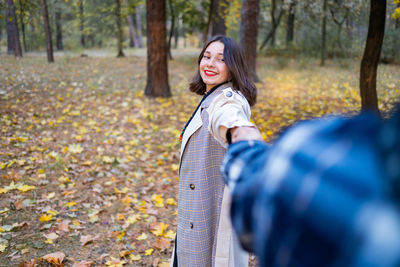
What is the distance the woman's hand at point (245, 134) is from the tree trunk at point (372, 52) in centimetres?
438

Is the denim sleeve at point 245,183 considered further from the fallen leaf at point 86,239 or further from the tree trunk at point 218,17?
the tree trunk at point 218,17

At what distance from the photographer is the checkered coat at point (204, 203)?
1821 mm

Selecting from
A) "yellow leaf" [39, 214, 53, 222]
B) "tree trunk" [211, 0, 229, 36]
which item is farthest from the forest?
"tree trunk" [211, 0, 229, 36]

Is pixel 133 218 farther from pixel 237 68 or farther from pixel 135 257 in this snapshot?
pixel 237 68

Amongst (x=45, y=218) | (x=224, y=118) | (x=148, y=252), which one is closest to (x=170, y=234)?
(x=148, y=252)

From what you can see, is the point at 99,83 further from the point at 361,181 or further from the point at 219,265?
the point at 361,181

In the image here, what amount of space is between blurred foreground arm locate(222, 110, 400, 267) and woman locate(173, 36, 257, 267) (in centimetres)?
118

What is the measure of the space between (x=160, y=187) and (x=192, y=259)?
296 cm

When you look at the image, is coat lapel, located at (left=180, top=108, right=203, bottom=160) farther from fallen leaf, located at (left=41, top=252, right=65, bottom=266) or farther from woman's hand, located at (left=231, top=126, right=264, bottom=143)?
fallen leaf, located at (left=41, top=252, right=65, bottom=266)

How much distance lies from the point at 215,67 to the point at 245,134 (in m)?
0.98

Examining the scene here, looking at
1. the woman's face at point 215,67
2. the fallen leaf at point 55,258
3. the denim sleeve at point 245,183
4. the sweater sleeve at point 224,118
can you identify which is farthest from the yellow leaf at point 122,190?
the denim sleeve at point 245,183

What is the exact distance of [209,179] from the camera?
73.6 inches

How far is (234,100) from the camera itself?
145cm

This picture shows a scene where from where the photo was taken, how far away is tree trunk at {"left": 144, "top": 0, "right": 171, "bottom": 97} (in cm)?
828
